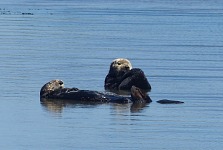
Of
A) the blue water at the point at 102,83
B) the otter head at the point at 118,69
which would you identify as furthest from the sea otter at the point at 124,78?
the blue water at the point at 102,83

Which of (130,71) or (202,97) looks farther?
(130,71)

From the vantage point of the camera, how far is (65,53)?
2905cm

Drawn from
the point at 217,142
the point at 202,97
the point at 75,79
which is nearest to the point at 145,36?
the point at 75,79

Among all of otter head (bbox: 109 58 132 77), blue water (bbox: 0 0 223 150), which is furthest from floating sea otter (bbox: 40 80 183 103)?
otter head (bbox: 109 58 132 77)

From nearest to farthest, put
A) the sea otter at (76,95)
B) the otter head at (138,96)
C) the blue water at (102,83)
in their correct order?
1. the blue water at (102,83)
2. the otter head at (138,96)
3. the sea otter at (76,95)

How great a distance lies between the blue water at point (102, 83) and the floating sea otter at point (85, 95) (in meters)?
0.22

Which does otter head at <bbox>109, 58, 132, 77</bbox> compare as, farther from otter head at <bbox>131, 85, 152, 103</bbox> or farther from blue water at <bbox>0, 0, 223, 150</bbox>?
otter head at <bbox>131, 85, 152, 103</bbox>

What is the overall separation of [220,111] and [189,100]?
157 centimetres

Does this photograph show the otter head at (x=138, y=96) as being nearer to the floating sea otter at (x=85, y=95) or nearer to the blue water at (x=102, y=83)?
the floating sea otter at (x=85, y=95)

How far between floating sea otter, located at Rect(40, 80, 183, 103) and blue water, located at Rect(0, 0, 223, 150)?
0.71 feet

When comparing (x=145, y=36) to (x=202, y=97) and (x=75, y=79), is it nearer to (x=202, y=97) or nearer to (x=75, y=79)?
(x=75, y=79)

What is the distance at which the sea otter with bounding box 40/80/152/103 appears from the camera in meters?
18.5

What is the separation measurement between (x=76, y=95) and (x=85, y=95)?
204mm

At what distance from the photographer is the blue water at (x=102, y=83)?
1449 cm
